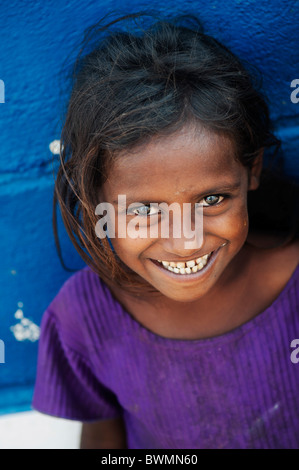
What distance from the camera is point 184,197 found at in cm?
96

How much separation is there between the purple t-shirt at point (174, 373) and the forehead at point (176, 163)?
0.38 m

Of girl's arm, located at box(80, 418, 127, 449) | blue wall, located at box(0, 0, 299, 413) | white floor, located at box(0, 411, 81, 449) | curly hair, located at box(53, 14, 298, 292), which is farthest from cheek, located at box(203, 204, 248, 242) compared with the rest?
white floor, located at box(0, 411, 81, 449)

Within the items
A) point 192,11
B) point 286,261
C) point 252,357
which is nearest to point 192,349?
point 252,357

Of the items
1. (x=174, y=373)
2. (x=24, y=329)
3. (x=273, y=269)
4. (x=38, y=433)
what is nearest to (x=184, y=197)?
(x=273, y=269)

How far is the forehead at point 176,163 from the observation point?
939 mm

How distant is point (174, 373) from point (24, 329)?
0.56 metres

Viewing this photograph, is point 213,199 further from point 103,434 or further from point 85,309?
point 103,434

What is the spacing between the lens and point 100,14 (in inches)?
47.9

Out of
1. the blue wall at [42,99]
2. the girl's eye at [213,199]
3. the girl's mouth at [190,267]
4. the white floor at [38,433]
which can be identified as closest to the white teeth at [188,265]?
the girl's mouth at [190,267]

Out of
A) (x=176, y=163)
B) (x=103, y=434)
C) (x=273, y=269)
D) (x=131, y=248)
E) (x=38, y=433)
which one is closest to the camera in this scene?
(x=176, y=163)

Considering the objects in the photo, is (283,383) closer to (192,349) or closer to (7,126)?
(192,349)

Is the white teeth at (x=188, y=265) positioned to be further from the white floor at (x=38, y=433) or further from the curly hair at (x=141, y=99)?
the white floor at (x=38, y=433)

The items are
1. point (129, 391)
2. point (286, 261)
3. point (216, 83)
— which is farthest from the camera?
point (129, 391)
